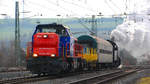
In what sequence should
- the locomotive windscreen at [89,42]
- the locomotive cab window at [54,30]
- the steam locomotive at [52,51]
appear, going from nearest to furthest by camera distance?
1. the steam locomotive at [52,51]
2. the locomotive cab window at [54,30]
3. the locomotive windscreen at [89,42]

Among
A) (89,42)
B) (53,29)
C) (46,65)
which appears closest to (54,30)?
(53,29)

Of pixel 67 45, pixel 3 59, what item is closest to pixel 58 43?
pixel 67 45

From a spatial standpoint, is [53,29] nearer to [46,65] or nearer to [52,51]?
[52,51]

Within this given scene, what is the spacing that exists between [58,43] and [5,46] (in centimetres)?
5226

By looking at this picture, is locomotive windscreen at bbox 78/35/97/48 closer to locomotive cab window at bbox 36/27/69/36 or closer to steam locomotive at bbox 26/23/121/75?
steam locomotive at bbox 26/23/121/75

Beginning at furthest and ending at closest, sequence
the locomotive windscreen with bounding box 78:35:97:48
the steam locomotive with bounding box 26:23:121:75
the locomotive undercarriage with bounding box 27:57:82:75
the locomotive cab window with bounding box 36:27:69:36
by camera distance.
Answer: the locomotive windscreen with bounding box 78:35:97:48 < the locomotive cab window with bounding box 36:27:69:36 < the steam locomotive with bounding box 26:23:121:75 < the locomotive undercarriage with bounding box 27:57:82:75

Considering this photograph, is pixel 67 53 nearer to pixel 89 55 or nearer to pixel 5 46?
pixel 89 55

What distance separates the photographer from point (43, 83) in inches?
656

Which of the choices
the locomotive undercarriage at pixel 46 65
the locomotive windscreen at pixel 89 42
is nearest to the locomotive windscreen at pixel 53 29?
the locomotive undercarriage at pixel 46 65

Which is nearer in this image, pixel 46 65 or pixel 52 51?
pixel 46 65

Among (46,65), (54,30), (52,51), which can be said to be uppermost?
(54,30)

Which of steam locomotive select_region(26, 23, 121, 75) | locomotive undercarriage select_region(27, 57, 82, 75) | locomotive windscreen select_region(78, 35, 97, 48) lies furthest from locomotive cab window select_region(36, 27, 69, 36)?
locomotive windscreen select_region(78, 35, 97, 48)

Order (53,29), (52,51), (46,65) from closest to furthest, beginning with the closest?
(46,65) → (52,51) → (53,29)

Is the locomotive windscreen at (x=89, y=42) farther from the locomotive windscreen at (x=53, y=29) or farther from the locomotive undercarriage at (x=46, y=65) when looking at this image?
the locomotive undercarriage at (x=46, y=65)
